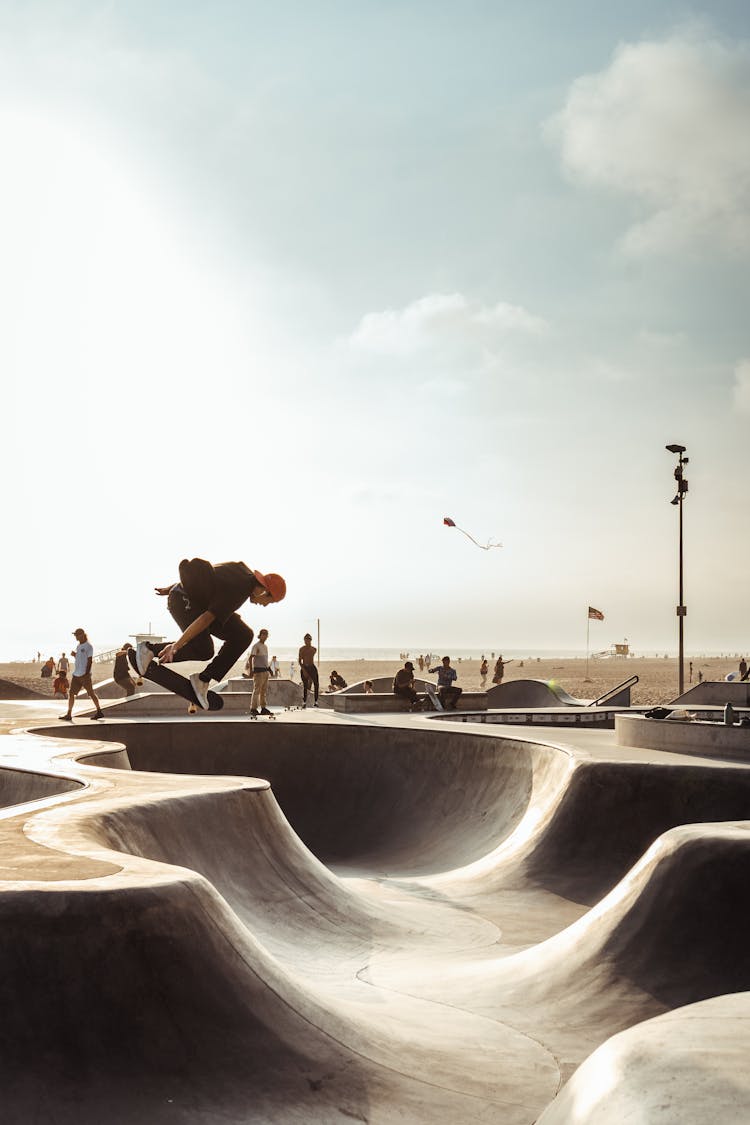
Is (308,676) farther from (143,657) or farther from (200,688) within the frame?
(143,657)

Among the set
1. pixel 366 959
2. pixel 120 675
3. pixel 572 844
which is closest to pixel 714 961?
pixel 366 959

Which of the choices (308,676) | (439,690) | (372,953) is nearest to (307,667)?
(308,676)

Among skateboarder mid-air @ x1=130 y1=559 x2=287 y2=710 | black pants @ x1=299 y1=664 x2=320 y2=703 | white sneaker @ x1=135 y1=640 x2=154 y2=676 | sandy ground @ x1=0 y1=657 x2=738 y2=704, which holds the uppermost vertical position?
skateboarder mid-air @ x1=130 y1=559 x2=287 y2=710

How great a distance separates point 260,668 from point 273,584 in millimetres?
8871

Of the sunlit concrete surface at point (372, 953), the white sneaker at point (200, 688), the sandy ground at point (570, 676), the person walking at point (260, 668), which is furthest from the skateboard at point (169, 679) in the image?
the sandy ground at point (570, 676)

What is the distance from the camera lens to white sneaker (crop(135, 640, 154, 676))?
670cm

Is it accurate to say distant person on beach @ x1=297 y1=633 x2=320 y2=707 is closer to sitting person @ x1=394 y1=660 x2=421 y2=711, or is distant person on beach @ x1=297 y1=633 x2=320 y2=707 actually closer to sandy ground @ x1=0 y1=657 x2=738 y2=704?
sitting person @ x1=394 y1=660 x2=421 y2=711

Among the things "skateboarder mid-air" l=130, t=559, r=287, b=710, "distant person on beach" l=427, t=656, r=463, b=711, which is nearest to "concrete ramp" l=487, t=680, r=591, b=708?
"distant person on beach" l=427, t=656, r=463, b=711

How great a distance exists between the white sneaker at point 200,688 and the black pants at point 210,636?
45 mm

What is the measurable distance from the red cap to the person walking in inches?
293

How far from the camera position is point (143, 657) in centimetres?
670

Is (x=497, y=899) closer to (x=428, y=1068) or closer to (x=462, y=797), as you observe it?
(x=462, y=797)

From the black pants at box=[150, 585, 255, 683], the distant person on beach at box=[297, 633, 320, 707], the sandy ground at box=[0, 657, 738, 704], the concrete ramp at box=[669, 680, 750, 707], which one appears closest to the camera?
the black pants at box=[150, 585, 255, 683]

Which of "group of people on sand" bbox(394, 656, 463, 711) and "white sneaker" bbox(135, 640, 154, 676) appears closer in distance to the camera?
"white sneaker" bbox(135, 640, 154, 676)
